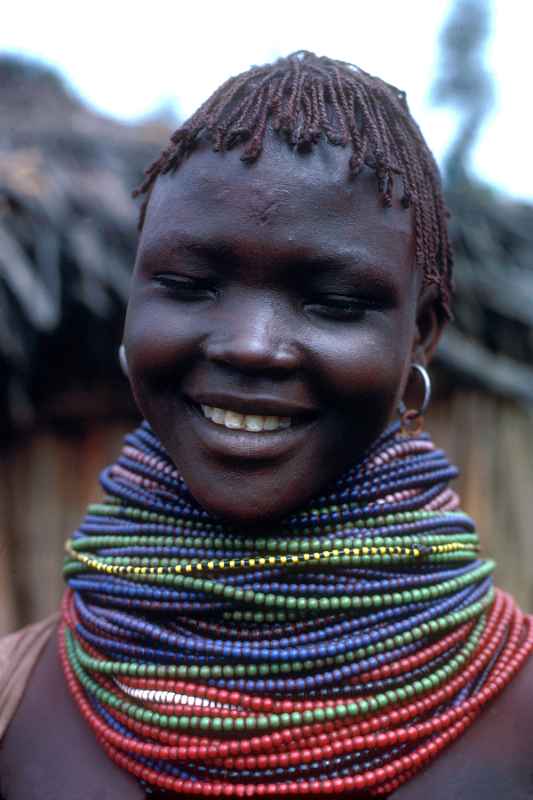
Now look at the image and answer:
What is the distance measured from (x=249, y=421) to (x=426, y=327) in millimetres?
461

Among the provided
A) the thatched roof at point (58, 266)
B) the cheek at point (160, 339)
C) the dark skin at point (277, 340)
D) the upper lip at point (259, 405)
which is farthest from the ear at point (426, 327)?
the thatched roof at point (58, 266)

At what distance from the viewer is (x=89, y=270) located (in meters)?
3.32

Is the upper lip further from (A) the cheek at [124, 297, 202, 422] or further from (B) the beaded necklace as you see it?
(B) the beaded necklace

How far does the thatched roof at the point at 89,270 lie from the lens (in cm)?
328

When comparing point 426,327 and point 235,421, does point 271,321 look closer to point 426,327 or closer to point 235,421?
point 235,421

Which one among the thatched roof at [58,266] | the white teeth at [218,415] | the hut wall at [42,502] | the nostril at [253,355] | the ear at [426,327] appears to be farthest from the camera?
the hut wall at [42,502]

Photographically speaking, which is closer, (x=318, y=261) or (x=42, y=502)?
(x=318, y=261)

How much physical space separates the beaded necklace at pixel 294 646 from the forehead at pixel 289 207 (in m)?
0.41

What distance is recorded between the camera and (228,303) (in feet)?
4.39

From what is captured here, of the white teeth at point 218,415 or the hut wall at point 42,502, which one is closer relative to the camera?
the white teeth at point 218,415

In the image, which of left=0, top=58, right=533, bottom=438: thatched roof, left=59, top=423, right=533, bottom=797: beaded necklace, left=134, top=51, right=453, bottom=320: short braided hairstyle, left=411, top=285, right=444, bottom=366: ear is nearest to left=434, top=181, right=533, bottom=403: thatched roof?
left=0, top=58, right=533, bottom=438: thatched roof

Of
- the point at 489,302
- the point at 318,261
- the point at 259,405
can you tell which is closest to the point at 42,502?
the point at 489,302

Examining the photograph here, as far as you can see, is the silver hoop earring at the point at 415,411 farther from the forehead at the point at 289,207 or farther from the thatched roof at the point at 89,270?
the thatched roof at the point at 89,270

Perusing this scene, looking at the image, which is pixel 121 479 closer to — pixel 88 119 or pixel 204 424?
pixel 204 424
